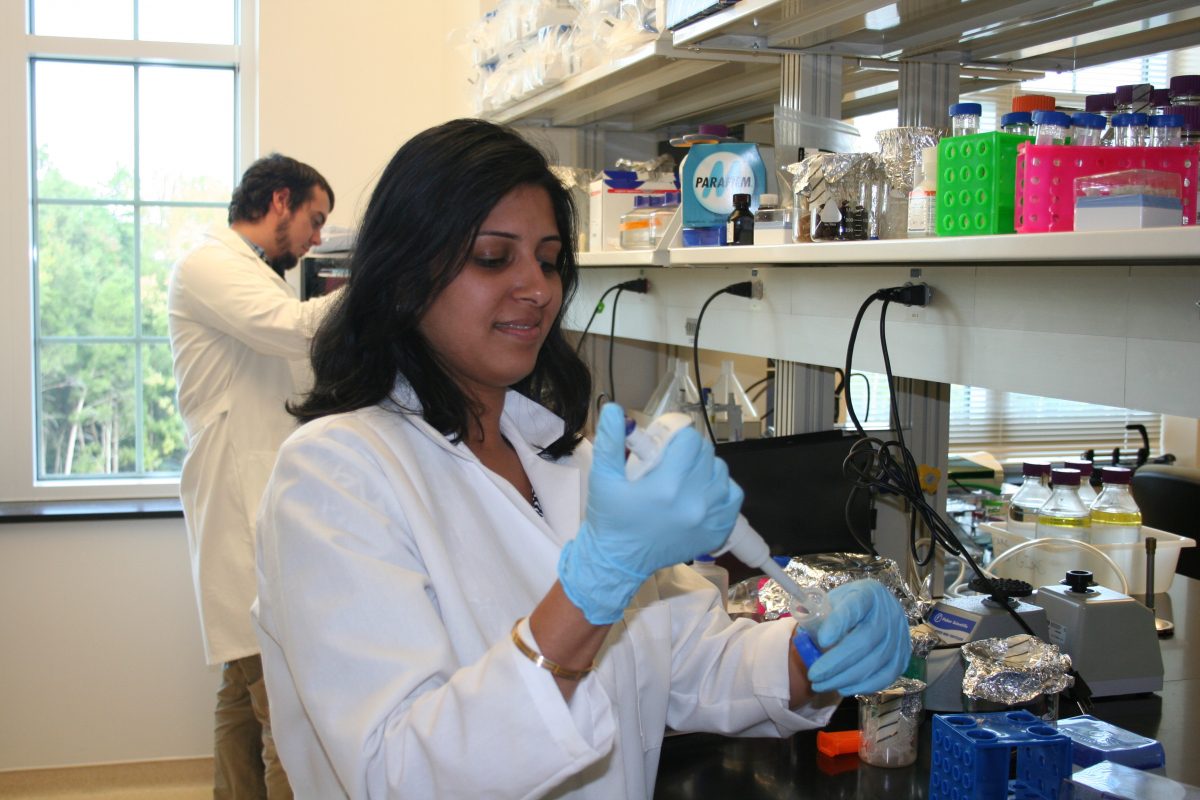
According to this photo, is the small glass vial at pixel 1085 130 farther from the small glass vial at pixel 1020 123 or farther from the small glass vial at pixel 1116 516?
the small glass vial at pixel 1116 516

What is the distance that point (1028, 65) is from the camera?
1.72 metres

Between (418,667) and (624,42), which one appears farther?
(624,42)

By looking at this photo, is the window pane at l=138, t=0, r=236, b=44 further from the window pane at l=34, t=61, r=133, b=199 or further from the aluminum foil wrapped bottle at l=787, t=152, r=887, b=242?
the aluminum foil wrapped bottle at l=787, t=152, r=887, b=242

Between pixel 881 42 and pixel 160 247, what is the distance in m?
3.10

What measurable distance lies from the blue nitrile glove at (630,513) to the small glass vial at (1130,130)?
56cm

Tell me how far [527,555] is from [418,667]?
265 millimetres

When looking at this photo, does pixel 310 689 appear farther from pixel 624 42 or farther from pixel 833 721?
pixel 624 42

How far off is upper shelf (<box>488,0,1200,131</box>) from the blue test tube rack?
33.6 inches

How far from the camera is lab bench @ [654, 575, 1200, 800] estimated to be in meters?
1.29

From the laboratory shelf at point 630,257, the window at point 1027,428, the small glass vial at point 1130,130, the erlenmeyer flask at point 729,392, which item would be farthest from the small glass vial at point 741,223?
the window at point 1027,428

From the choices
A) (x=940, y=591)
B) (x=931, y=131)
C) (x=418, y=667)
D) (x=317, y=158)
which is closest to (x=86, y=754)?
(x=317, y=158)

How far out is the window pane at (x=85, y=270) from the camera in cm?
388

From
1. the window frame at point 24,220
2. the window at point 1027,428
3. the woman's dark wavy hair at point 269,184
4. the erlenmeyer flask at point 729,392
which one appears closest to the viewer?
the erlenmeyer flask at point 729,392

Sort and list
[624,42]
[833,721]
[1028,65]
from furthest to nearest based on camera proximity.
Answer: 1. [624,42]
2. [1028,65]
3. [833,721]
